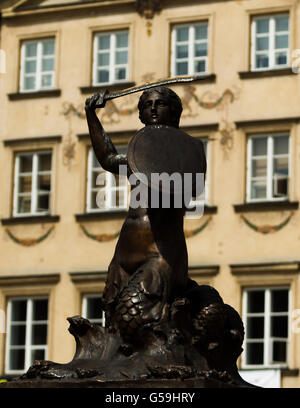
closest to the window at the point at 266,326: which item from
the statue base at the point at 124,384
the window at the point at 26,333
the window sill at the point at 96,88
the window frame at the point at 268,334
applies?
the window frame at the point at 268,334

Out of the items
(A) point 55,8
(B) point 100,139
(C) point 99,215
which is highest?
(A) point 55,8

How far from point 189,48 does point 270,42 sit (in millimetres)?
1700

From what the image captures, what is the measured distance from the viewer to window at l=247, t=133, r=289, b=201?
32719 millimetres

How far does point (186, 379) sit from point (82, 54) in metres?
24.1

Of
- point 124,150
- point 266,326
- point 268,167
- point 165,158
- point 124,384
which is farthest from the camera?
point 124,150

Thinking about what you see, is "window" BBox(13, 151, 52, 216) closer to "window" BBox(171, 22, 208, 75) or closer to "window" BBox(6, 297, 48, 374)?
"window" BBox(6, 297, 48, 374)

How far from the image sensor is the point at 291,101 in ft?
107

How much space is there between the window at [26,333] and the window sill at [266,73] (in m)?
6.07

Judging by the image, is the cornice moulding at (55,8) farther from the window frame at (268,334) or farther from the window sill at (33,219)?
the window frame at (268,334)

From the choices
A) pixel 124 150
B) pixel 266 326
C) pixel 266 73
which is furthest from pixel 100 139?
pixel 124 150

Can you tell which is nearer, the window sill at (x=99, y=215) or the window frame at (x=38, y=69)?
the window sill at (x=99, y=215)

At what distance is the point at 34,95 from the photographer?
1387 inches

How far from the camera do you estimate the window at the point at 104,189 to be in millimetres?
33844

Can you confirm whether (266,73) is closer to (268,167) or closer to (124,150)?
(268,167)
